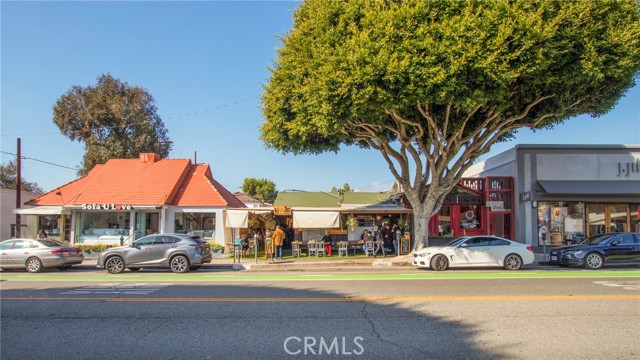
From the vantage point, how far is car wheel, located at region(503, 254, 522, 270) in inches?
635

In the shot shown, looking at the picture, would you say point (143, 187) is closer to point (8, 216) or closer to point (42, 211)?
point (42, 211)

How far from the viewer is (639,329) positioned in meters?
6.84

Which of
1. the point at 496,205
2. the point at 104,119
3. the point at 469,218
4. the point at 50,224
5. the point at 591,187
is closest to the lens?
the point at 591,187

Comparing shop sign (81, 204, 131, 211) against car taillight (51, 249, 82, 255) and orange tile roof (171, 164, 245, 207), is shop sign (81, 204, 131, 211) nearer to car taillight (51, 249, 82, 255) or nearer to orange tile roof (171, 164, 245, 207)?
orange tile roof (171, 164, 245, 207)

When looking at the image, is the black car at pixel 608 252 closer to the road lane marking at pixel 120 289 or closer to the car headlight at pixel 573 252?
the car headlight at pixel 573 252

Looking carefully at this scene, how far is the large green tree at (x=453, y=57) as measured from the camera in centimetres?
1282

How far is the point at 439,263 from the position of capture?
1617 centimetres

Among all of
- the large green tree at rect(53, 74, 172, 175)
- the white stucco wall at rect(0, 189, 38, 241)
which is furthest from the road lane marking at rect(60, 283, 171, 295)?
the large green tree at rect(53, 74, 172, 175)

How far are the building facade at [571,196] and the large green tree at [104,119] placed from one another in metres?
30.1

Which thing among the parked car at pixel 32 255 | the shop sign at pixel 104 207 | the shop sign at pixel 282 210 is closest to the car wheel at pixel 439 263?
the shop sign at pixel 282 210

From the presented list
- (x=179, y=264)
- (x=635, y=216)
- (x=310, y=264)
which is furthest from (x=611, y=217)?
(x=179, y=264)

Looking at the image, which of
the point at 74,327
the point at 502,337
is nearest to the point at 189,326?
the point at 74,327

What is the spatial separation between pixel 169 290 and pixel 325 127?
7.30m

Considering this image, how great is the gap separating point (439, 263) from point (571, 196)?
1067cm
